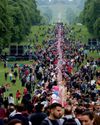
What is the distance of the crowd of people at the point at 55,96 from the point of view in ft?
37.6

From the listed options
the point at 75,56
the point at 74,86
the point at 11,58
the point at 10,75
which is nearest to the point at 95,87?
the point at 74,86

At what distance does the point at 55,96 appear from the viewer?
2281 centimetres

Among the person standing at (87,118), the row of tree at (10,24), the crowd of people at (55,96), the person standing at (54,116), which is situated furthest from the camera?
the row of tree at (10,24)

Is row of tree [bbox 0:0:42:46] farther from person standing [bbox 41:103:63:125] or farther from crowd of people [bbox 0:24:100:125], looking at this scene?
person standing [bbox 41:103:63:125]

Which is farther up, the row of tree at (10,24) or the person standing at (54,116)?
the person standing at (54,116)

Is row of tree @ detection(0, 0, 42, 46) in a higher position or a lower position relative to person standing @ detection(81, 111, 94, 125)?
lower

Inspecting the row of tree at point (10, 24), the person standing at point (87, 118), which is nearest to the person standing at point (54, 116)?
the person standing at point (87, 118)

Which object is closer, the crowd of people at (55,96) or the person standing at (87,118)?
the person standing at (87,118)

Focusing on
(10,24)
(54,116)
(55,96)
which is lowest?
(10,24)

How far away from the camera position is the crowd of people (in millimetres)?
11461

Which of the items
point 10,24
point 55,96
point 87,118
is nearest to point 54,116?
point 87,118

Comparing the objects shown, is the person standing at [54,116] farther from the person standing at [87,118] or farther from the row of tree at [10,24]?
the row of tree at [10,24]

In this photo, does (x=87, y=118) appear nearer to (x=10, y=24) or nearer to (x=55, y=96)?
(x=55, y=96)

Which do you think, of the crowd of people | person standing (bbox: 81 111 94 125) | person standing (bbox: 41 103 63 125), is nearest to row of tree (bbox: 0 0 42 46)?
the crowd of people
